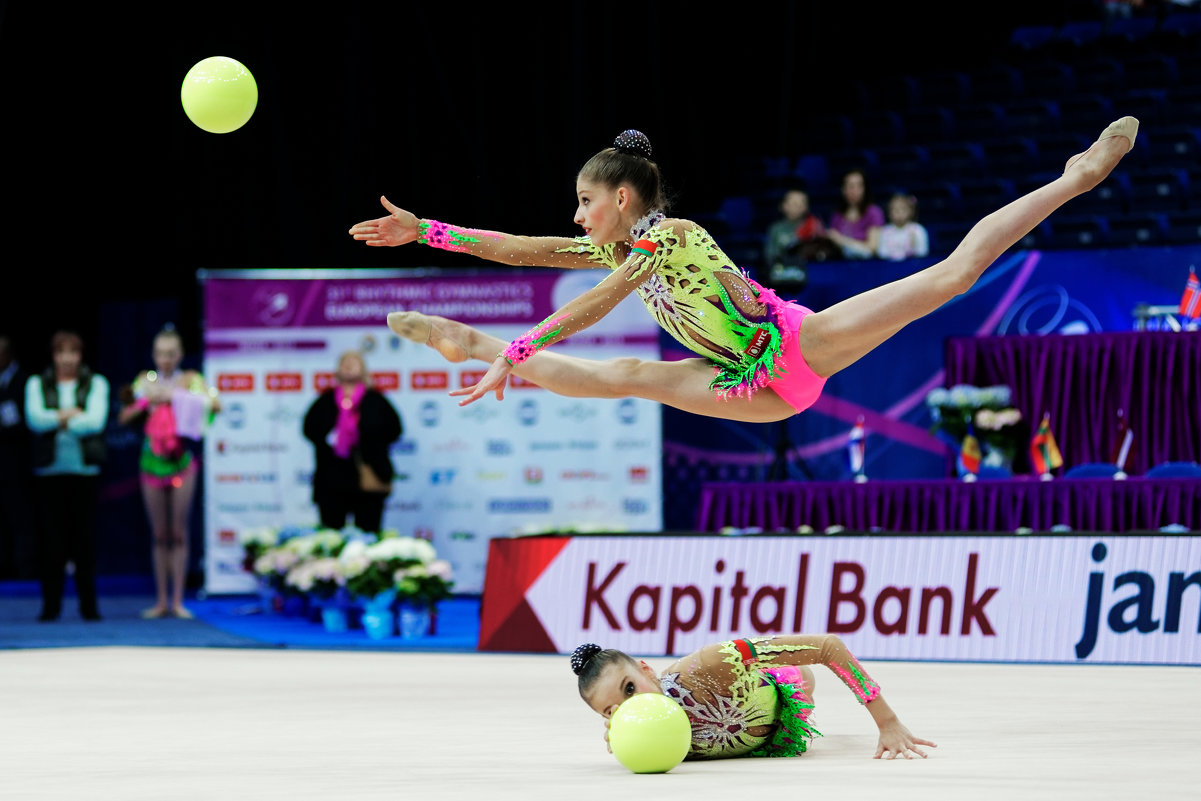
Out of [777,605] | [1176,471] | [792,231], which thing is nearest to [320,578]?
[777,605]

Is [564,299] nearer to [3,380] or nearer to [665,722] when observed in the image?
[3,380]

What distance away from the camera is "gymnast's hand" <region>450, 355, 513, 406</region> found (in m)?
3.87

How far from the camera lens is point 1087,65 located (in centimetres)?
1241

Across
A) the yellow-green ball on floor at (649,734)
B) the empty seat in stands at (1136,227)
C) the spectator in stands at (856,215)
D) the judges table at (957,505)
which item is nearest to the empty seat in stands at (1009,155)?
the empty seat in stands at (1136,227)

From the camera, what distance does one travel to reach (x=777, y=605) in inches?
274

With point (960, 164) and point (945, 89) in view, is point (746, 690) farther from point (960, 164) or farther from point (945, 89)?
point (945, 89)

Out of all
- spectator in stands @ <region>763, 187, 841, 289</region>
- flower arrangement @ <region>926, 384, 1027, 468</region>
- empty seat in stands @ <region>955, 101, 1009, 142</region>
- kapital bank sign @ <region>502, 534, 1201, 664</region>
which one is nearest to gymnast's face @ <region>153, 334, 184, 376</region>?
kapital bank sign @ <region>502, 534, 1201, 664</region>

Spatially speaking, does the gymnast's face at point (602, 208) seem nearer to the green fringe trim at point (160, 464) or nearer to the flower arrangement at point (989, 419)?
the flower arrangement at point (989, 419)

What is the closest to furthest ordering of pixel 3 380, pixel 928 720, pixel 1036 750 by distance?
1. pixel 1036 750
2. pixel 928 720
3. pixel 3 380

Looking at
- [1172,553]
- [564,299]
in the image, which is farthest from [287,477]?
[1172,553]

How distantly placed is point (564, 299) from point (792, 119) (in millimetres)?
4638

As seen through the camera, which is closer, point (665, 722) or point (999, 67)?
point (665, 722)

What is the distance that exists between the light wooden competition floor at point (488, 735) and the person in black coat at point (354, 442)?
2.45 metres

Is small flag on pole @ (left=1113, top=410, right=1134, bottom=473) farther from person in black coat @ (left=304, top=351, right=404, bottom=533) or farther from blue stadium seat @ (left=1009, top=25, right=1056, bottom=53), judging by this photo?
blue stadium seat @ (left=1009, top=25, right=1056, bottom=53)
